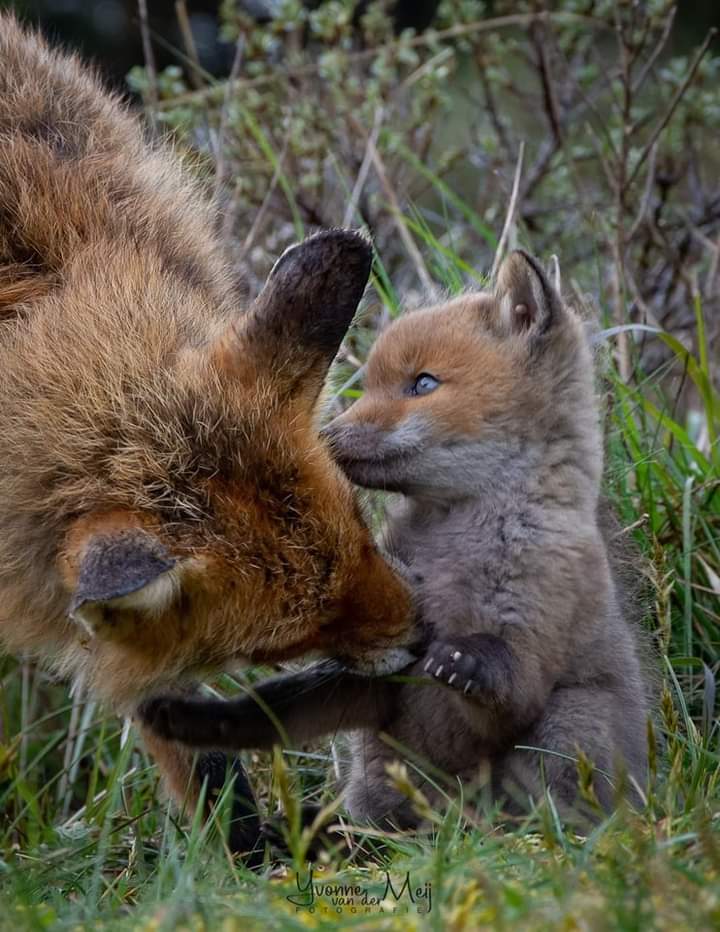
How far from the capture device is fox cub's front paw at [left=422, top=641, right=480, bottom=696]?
→ 400cm

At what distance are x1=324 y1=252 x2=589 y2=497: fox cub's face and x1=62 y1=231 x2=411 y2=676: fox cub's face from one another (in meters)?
0.30

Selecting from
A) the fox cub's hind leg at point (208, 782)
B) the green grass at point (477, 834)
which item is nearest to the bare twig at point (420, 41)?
the green grass at point (477, 834)

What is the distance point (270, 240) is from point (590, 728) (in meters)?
5.30

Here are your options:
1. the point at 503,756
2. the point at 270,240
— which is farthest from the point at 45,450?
the point at 270,240

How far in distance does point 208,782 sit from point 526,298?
2.25m

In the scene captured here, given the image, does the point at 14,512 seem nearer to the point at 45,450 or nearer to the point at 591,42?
the point at 45,450

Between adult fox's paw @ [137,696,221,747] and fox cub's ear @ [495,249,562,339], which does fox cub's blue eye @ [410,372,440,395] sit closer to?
fox cub's ear @ [495,249,562,339]

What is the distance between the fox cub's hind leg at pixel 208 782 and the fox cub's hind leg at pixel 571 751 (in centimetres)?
108

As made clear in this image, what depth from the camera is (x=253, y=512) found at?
3910mm

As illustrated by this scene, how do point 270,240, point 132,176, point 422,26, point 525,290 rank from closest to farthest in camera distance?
point 525,290 → point 132,176 → point 270,240 → point 422,26

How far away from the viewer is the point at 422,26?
58.4 feet

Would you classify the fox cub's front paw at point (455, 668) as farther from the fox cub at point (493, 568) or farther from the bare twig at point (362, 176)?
the bare twig at point (362, 176)
